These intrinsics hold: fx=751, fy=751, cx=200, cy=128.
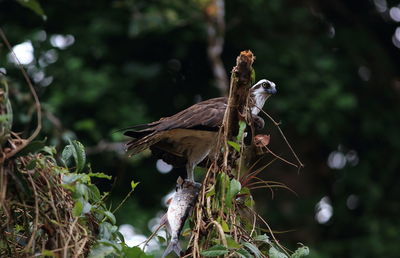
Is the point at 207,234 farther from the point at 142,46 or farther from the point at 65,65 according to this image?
the point at 142,46

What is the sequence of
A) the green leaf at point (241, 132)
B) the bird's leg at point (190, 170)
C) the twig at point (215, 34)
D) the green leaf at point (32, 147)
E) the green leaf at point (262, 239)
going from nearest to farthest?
the green leaf at point (32, 147) → the green leaf at point (262, 239) → the green leaf at point (241, 132) → the bird's leg at point (190, 170) → the twig at point (215, 34)

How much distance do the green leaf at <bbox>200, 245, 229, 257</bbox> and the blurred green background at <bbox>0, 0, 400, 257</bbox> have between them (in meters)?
4.94

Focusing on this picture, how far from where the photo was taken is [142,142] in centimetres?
443

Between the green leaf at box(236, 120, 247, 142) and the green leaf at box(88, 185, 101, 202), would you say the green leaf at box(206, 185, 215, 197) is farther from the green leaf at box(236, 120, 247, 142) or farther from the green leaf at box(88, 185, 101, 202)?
the green leaf at box(88, 185, 101, 202)

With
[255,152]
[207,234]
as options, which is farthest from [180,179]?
[207,234]

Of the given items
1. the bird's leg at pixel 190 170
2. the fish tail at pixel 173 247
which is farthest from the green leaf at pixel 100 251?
the bird's leg at pixel 190 170

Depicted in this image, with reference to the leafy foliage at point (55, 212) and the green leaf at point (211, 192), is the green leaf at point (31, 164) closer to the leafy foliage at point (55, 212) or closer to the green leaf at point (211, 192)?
the leafy foliage at point (55, 212)

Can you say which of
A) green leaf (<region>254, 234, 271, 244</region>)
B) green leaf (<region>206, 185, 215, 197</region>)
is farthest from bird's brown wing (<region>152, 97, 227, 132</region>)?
green leaf (<region>254, 234, 271, 244</region>)

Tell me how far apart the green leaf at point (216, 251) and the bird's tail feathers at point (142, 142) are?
131cm

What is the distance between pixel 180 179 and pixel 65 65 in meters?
4.57

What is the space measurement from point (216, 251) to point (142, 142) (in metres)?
1.35

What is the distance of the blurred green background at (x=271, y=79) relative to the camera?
8.71m

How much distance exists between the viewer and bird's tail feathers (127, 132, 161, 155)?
4.43 m

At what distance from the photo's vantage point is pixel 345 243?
9.55 meters
